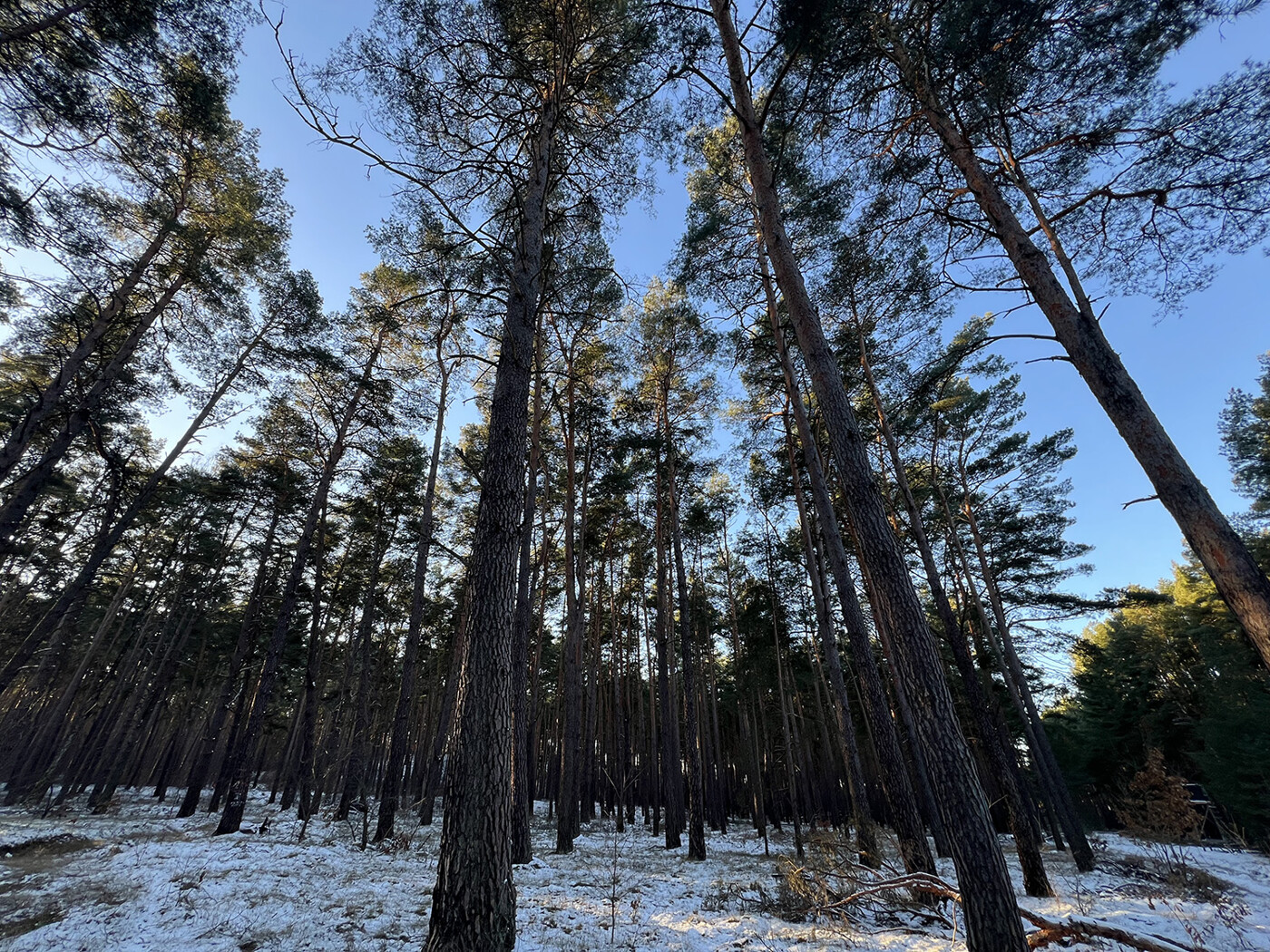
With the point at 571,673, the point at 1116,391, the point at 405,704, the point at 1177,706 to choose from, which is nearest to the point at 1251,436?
the point at 1177,706

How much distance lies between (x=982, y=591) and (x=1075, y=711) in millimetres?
16371

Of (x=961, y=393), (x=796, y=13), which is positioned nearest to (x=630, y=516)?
(x=961, y=393)

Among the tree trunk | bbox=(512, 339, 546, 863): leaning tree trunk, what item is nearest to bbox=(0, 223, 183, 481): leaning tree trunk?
bbox=(512, 339, 546, 863): leaning tree trunk

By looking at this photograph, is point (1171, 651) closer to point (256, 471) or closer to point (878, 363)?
point (878, 363)

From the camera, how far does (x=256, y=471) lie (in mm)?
13477

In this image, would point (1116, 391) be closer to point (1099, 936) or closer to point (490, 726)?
point (1099, 936)

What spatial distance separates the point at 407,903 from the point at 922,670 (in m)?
6.54

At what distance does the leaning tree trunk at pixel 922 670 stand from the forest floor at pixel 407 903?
1.27m

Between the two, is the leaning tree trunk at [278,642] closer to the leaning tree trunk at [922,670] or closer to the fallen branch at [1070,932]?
the leaning tree trunk at [922,670]

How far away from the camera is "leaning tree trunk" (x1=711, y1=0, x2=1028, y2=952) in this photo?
3.44m

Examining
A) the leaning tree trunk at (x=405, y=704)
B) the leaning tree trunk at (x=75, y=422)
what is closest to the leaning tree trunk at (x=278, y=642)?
the leaning tree trunk at (x=405, y=704)

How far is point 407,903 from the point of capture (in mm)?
5551

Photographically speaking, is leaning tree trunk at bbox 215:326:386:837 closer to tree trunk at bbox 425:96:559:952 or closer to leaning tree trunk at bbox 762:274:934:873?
tree trunk at bbox 425:96:559:952

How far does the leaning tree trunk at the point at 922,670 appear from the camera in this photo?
344 cm
